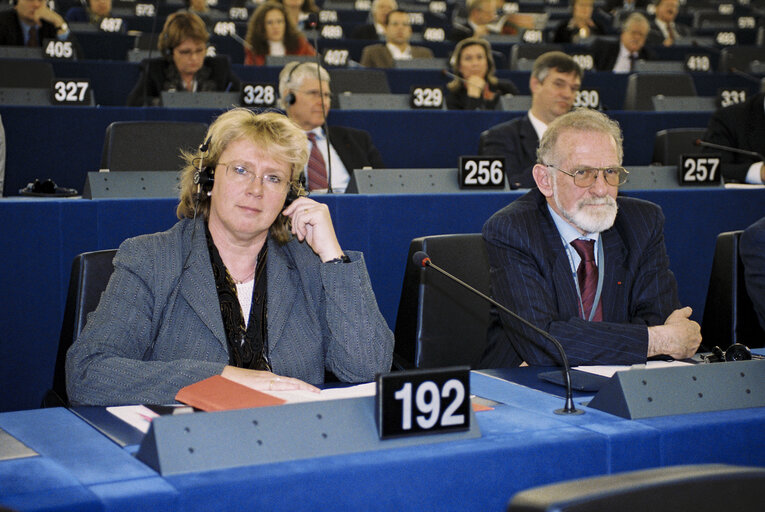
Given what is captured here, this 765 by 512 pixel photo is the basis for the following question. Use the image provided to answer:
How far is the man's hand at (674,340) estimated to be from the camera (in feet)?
7.18

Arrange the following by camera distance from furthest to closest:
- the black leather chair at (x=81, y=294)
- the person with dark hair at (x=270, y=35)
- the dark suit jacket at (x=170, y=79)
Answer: the person with dark hair at (x=270, y=35)
the dark suit jacket at (x=170, y=79)
the black leather chair at (x=81, y=294)

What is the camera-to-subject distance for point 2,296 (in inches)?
117

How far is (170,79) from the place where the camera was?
569 cm

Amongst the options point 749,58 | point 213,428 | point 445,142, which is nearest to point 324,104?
point 445,142

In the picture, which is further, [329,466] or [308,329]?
A: [308,329]

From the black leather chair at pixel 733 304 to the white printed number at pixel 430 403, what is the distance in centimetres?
158

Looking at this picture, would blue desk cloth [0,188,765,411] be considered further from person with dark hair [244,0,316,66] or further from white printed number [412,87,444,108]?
person with dark hair [244,0,316,66]

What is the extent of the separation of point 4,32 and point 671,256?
16.2 ft

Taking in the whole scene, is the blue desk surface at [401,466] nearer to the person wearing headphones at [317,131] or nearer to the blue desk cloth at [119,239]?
the blue desk cloth at [119,239]

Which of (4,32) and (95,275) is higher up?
(4,32)

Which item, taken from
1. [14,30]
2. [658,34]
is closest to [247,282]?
[14,30]

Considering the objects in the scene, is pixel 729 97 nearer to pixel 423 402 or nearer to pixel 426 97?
pixel 426 97

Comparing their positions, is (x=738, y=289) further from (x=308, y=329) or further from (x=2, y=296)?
(x=2, y=296)

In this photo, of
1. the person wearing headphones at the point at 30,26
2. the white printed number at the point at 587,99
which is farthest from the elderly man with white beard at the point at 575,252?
the person wearing headphones at the point at 30,26
